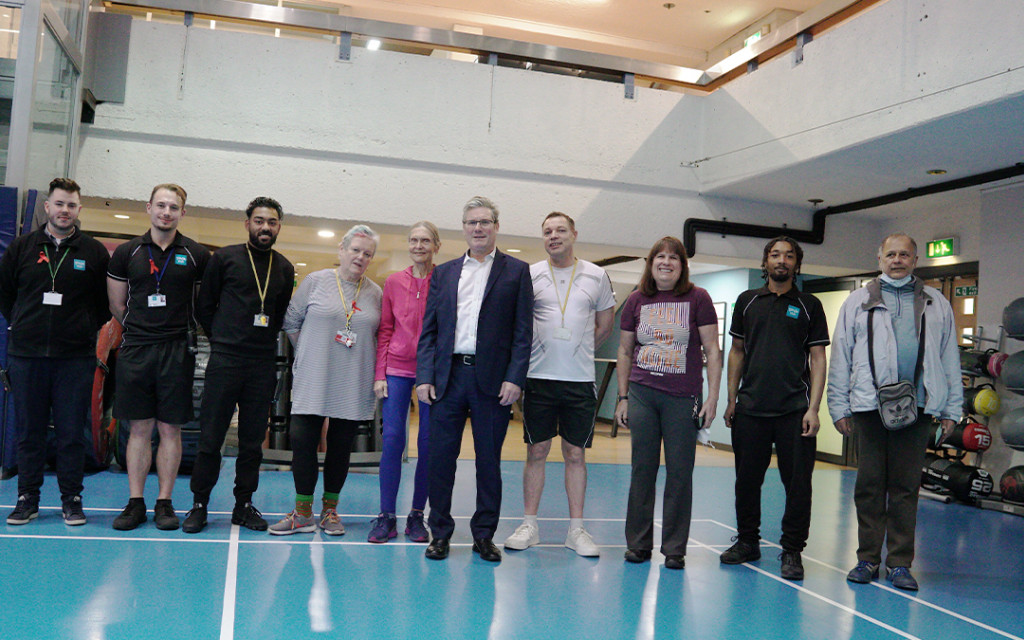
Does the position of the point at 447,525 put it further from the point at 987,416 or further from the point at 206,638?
the point at 987,416

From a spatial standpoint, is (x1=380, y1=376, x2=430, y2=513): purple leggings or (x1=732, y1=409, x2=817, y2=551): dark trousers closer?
(x1=732, y1=409, x2=817, y2=551): dark trousers

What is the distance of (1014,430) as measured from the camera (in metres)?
6.09

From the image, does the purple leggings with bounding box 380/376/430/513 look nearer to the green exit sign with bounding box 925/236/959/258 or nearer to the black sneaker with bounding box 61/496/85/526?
the black sneaker with bounding box 61/496/85/526

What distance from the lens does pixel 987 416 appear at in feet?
23.2

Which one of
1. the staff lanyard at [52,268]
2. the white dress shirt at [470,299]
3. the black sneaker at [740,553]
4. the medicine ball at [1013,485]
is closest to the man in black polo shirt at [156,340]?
the staff lanyard at [52,268]

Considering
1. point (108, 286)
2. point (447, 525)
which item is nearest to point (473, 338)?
point (447, 525)

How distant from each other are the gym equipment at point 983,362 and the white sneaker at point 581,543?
4.49 meters

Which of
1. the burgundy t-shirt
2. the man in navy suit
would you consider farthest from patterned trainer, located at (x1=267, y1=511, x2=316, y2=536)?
the burgundy t-shirt

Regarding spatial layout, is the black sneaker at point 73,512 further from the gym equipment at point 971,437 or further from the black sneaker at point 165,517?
the gym equipment at point 971,437

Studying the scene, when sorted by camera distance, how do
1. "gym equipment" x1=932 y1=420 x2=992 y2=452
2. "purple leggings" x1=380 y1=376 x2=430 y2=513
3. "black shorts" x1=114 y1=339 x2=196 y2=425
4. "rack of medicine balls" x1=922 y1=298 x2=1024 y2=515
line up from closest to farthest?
"black shorts" x1=114 y1=339 x2=196 y2=425 → "purple leggings" x1=380 y1=376 x2=430 y2=513 → "rack of medicine balls" x1=922 y1=298 x2=1024 y2=515 → "gym equipment" x1=932 y1=420 x2=992 y2=452

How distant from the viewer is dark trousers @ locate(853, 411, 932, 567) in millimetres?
3734

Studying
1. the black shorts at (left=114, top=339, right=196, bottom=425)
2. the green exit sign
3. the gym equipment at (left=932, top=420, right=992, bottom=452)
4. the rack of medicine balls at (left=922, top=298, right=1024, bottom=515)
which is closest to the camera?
the black shorts at (left=114, top=339, right=196, bottom=425)

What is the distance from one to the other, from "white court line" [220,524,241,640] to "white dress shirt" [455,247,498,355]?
1.34m

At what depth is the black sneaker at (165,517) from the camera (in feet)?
13.0
